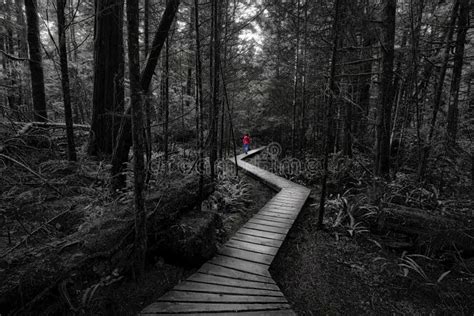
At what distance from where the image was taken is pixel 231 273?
137 inches

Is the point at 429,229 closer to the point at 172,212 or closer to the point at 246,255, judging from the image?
the point at 246,255

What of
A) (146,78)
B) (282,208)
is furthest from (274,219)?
(146,78)

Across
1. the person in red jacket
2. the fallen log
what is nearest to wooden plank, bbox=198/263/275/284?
the fallen log

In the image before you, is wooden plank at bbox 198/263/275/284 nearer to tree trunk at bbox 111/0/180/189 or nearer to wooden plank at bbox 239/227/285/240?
wooden plank at bbox 239/227/285/240

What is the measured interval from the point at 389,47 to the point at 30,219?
8947mm

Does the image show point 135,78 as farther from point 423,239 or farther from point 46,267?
point 423,239

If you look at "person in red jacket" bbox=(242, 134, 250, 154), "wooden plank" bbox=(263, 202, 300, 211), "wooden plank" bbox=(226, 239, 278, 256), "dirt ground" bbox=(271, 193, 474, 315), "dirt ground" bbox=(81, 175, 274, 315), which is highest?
"person in red jacket" bbox=(242, 134, 250, 154)

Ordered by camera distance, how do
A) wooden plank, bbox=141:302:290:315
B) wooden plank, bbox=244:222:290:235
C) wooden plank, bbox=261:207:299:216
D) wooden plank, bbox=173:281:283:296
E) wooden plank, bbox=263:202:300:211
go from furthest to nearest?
1. wooden plank, bbox=263:202:300:211
2. wooden plank, bbox=261:207:299:216
3. wooden plank, bbox=244:222:290:235
4. wooden plank, bbox=173:281:283:296
5. wooden plank, bbox=141:302:290:315

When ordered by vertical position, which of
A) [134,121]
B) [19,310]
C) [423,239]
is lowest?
[423,239]

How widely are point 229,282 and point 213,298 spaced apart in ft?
1.28

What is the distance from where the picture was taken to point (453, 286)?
356cm

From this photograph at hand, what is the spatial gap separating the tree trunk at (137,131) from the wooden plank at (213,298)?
1.76ft

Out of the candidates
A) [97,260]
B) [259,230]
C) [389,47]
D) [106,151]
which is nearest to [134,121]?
[97,260]

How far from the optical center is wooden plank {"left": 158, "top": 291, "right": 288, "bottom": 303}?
2.88 m
